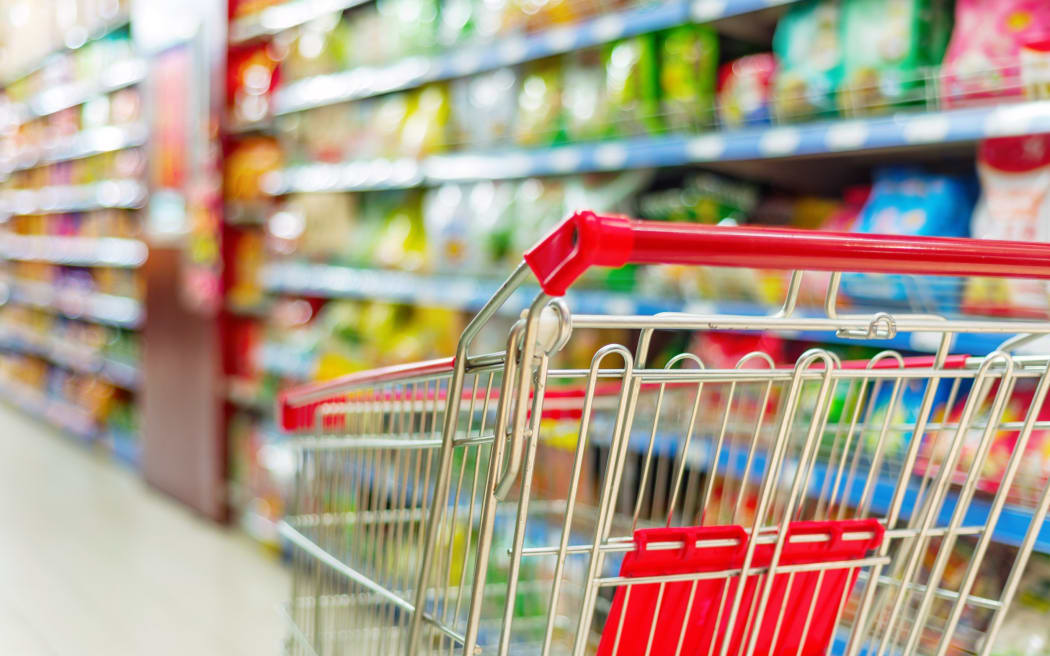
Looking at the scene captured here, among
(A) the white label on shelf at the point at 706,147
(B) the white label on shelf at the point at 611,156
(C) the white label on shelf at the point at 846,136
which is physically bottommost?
(B) the white label on shelf at the point at 611,156

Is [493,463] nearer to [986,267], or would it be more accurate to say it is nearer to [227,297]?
[986,267]

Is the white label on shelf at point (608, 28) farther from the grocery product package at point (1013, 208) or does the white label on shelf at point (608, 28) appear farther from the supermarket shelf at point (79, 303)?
the supermarket shelf at point (79, 303)

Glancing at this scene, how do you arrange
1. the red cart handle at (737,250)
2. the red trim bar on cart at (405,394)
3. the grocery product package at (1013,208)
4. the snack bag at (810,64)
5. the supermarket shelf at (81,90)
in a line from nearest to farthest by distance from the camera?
the red cart handle at (737,250) → the red trim bar on cart at (405,394) → the grocery product package at (1013,208) → the snack bag at (810,64) → the supermarket shelf at (81,90)

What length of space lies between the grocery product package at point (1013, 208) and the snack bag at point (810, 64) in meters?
0.38

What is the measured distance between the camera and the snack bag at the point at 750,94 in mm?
2193

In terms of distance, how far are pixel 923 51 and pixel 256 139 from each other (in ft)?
10.2

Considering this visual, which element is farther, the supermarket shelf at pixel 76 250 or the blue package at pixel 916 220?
the supermarket shelf at pixel 76 250

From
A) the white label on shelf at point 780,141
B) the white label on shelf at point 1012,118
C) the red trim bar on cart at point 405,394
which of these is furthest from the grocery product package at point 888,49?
the red trim bar on cart at point 405,394

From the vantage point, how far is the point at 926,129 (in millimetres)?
1790

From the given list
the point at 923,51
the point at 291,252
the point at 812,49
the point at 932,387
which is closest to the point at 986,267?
the point at 932,387

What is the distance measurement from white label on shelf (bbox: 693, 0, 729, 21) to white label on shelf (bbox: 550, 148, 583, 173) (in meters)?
0.51

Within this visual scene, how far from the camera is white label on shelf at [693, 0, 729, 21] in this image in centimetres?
217

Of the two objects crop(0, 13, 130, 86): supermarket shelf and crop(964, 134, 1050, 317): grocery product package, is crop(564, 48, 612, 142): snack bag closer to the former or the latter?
crop(964, 134, 1050, 317): grocery product package

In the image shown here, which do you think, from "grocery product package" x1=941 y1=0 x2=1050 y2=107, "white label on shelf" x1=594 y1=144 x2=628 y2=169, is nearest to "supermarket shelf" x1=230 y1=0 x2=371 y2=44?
"white label on shelf" x1=594 y1=144 x2=628 y2=169
